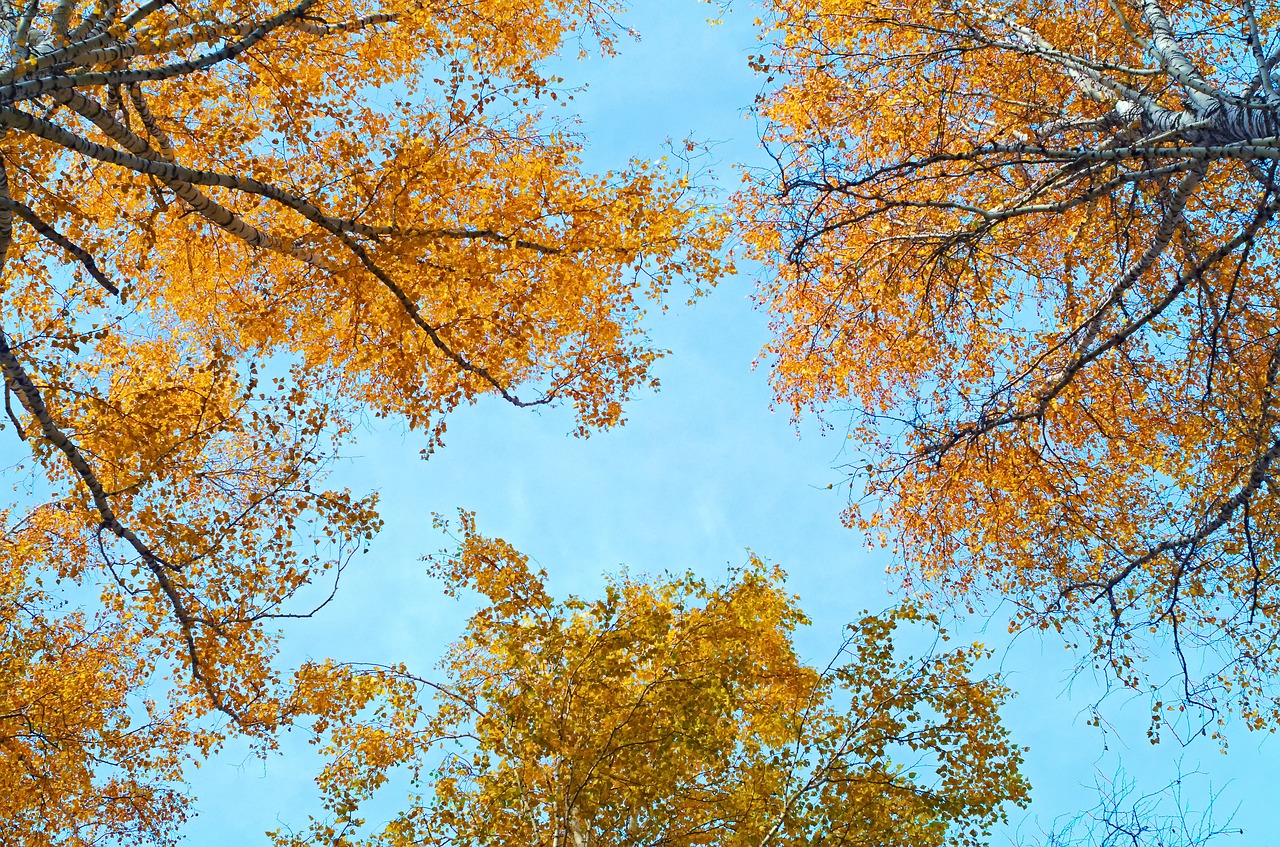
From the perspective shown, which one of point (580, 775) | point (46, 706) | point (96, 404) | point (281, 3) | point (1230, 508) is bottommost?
point (580, 775)

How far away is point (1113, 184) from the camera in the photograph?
15.8 feet

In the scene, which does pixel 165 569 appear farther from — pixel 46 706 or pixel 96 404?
pixel 46 706

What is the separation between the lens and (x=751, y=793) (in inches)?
258

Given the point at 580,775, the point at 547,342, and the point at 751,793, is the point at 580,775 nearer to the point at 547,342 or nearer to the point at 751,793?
the point at 751,793

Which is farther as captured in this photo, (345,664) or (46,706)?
(46,706)

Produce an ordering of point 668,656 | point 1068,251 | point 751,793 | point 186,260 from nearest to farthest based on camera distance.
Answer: point 751,793 → point 668,656 → point 1068,251 → point 186,260

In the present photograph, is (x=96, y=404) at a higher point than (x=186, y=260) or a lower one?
lower

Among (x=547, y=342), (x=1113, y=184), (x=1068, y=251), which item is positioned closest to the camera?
(x=1113, y=184)

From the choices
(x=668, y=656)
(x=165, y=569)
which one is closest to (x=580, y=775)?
(x=668, y=656)

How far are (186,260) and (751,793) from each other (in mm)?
9114

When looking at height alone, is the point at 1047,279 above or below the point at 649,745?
above

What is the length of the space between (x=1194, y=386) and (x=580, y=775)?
667 centimetres

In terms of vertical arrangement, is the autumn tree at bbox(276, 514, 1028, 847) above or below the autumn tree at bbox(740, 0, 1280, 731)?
below

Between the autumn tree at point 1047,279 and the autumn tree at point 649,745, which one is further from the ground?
the autumn tree at point 1047,279
